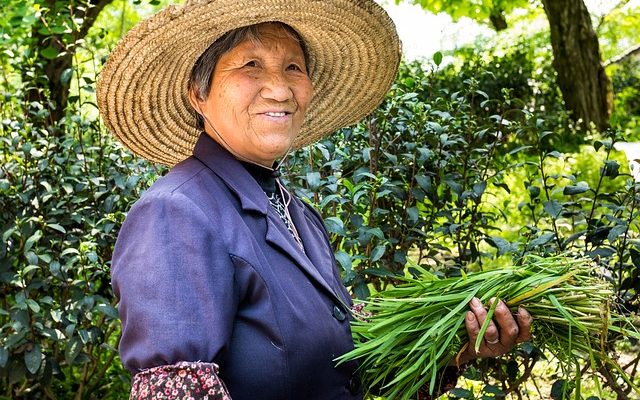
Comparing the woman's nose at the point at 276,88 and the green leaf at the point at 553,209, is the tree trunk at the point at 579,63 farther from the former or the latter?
the woman's nose at the point at 276,88

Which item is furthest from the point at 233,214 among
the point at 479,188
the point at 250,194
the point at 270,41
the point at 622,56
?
the point at 622,56

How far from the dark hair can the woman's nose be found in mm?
93

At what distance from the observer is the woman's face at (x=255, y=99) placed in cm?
195

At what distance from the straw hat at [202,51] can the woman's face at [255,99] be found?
66 mm

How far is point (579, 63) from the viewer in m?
9.79

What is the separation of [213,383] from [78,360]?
1.98m

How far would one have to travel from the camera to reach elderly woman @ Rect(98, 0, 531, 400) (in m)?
1.60

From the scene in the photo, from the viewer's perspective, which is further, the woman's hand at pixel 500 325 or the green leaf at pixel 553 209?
the green leaf at pixel 553 209

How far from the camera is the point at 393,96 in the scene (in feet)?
11.0

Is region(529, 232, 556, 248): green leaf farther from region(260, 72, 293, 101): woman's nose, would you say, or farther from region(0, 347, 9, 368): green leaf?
region(0, 347, 9, 368): green leaf

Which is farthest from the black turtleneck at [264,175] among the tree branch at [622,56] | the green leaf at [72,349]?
the tree branch at [622,56]

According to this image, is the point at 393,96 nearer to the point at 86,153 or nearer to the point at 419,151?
the point at 419,151

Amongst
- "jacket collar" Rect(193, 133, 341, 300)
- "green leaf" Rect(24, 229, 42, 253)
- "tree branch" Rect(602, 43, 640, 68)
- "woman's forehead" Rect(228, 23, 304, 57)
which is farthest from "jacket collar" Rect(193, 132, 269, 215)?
"tree branch" Rect(602, 43, 640, 68)

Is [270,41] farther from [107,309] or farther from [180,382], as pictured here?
[107,309]
